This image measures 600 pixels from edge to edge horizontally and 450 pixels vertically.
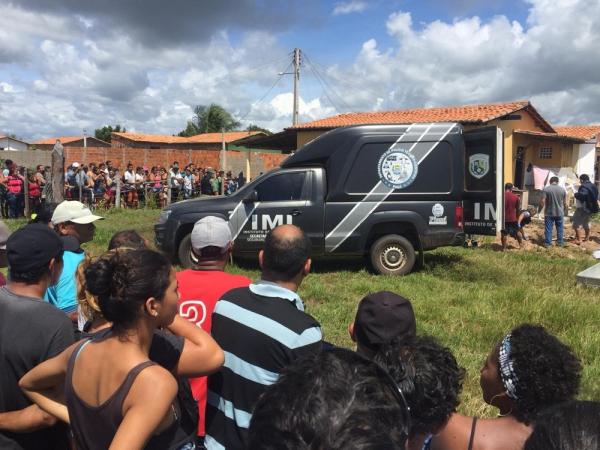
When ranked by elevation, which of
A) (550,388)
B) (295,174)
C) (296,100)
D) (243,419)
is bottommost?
(243,419)

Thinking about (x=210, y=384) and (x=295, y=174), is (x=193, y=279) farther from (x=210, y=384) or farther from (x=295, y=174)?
(x=295, y=174)

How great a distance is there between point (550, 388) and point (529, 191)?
776 inches

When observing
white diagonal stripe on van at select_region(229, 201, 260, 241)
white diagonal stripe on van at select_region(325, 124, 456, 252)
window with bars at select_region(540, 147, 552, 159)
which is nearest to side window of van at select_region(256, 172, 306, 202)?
white diagonal stripe on van at select_region(229, 201, 260, 241)

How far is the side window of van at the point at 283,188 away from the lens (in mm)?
7945

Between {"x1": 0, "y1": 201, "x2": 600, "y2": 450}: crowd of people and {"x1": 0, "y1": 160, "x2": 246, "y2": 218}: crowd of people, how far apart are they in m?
13.8

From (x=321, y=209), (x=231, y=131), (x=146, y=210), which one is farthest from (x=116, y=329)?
(x=231, y=131)

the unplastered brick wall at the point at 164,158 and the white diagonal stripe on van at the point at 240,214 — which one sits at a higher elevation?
the unplastered brick wall at the point at 164,158

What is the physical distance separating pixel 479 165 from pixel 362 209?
2100mm

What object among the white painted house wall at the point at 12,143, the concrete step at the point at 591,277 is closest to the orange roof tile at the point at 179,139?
the white painted house wall at the point at 12,143

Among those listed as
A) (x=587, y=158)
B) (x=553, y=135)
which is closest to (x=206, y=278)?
(x=553, y=135)

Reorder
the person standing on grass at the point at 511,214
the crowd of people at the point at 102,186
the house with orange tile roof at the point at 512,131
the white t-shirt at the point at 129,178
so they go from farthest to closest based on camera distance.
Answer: the house with orange tile roof at the point at 512,131 → the white t-shirt at the point at 129,178 → the crowd of people at the point at 102,186 → the person standing on grass at the point at 511,214

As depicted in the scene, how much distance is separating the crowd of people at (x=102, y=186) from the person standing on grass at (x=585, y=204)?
10.6 meters

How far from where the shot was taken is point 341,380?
2.70 ft

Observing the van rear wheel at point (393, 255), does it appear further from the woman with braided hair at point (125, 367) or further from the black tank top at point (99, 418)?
the black tank top at point (99, 418)
